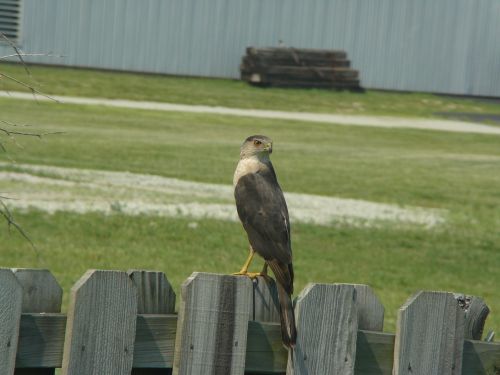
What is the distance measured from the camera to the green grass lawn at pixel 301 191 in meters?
10.4

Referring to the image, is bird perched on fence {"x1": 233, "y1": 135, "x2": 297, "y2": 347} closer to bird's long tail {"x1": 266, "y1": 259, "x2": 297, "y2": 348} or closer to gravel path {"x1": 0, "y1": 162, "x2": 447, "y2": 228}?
bird's long tail {"x1": 266, "y1": 259, "x2": 297, "y2": 348}

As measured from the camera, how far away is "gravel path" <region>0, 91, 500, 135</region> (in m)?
28.0

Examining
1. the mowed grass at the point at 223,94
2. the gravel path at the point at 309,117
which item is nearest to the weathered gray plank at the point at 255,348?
the gravel path at the point at 309,117

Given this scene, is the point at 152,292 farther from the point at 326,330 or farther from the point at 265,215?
the point at 265,215

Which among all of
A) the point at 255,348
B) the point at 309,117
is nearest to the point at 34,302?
the point at 255,348

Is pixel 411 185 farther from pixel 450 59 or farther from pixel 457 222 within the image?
pixel 450 59

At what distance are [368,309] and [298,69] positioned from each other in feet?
107

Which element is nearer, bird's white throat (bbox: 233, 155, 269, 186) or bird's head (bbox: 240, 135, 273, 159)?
bird's white throat (bbox: 233, 155, 269, 186)

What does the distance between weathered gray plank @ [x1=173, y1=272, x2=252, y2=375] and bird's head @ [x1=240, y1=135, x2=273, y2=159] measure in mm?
1287

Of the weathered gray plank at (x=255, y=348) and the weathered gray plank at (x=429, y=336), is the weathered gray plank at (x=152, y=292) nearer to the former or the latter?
the weathered gray plank at (x=255, y=348)

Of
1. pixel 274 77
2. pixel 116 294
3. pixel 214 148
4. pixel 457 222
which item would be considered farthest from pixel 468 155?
pixel 116 294

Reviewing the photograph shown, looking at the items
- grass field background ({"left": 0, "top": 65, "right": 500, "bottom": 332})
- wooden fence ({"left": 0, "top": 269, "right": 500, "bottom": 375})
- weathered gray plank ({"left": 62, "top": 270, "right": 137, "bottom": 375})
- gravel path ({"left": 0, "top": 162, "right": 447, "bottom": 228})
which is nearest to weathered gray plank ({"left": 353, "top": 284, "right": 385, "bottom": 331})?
Result: wooden fence ({"left": 0, "top": 269, "right": 500, "bottom": 375})

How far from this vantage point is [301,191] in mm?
16094

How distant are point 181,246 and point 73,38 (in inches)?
974
